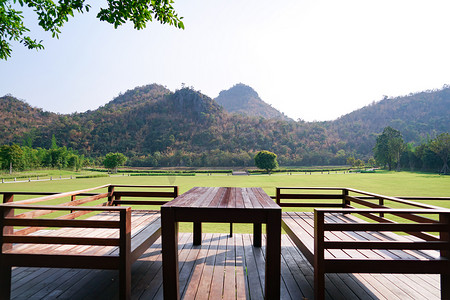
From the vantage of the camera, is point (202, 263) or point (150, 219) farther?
point (150, 219)

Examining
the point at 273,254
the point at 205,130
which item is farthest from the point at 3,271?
the point at 205,130

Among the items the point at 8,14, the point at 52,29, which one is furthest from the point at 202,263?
the point at 8,14

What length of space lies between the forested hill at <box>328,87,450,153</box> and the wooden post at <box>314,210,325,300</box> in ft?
289

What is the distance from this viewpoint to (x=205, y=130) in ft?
282

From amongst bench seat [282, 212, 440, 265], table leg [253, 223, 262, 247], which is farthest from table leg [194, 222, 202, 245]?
bench seat [282, 212, 440, 265]

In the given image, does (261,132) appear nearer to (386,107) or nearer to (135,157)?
(135,157)

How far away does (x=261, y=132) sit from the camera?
271 feet

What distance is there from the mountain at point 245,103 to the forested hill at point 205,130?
42.2m

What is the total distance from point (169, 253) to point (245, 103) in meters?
145

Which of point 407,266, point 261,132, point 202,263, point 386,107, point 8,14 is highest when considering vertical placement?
point 386,107

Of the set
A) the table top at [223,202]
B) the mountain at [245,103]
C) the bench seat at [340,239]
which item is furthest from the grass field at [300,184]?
the mountain at [245,103]

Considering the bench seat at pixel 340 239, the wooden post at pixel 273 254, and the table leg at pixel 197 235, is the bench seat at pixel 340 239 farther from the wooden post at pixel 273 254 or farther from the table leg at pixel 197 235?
the table leg at pixel 197 235

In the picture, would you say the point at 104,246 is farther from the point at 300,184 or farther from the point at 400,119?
the point at 400,119

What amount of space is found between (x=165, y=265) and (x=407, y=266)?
2.07 metres
